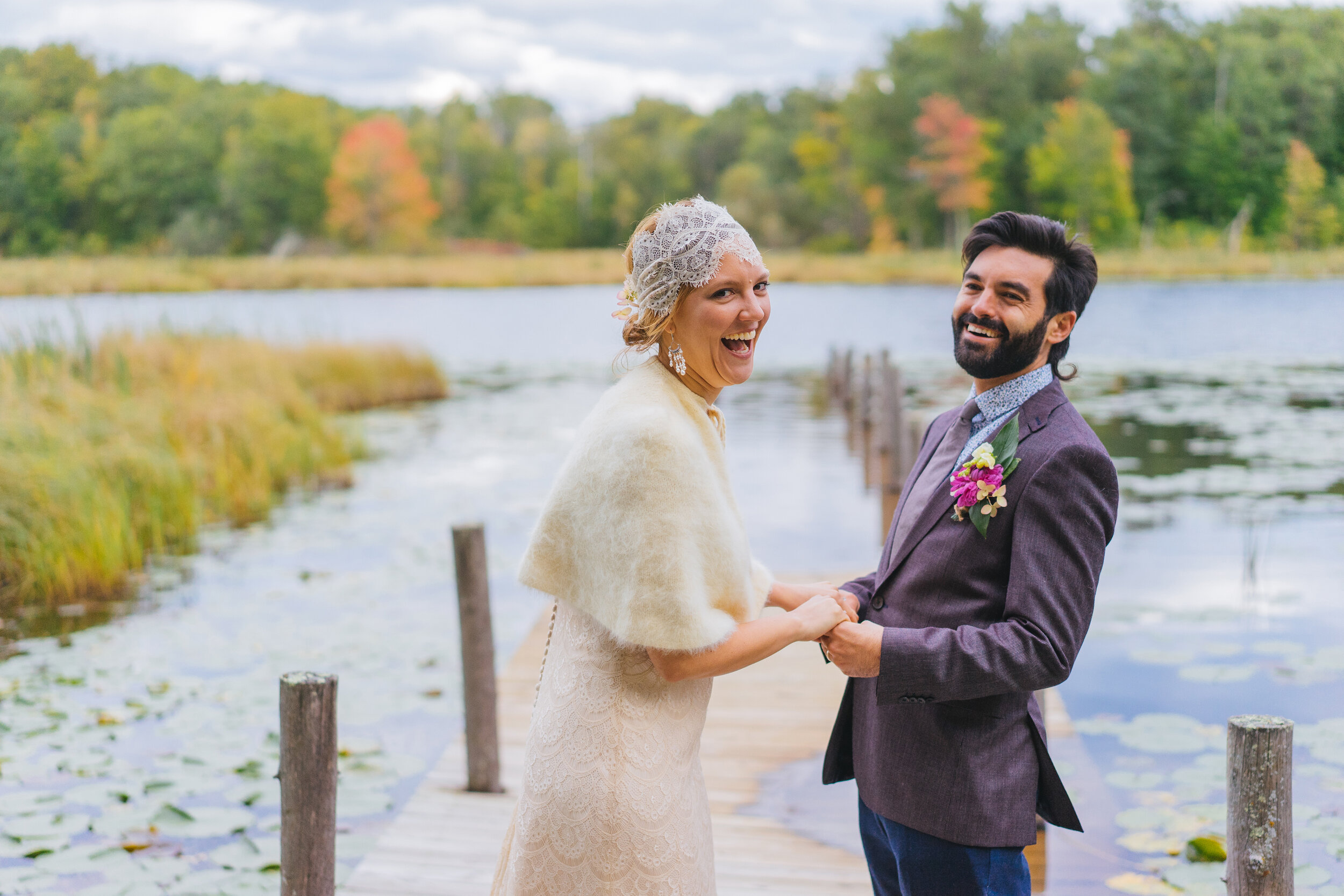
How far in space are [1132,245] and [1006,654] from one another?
18143mm

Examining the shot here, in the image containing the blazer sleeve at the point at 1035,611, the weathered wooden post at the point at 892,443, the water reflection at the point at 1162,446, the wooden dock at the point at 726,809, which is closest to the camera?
the blazer sleeve at the point at 1035,611

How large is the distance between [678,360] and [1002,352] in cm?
59

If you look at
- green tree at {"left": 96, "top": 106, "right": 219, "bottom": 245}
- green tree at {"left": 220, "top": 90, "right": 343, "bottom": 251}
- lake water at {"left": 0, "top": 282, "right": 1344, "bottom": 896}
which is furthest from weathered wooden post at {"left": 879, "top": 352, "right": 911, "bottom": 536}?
green tree at {"left": 220, "top": 90, "right": 343, "bottom": 251}

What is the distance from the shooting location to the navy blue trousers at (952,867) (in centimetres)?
189

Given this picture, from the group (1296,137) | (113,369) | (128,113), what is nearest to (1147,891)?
(1296,137)

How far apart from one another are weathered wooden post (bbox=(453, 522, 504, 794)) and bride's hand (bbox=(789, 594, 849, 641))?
2334 mm

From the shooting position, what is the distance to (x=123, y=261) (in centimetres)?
1567

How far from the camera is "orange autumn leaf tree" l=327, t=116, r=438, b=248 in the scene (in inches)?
1891


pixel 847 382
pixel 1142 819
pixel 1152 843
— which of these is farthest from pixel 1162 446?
pixel 1152 843

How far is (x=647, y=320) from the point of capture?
72.7 inches

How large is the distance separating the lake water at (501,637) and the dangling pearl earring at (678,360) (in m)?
2.39

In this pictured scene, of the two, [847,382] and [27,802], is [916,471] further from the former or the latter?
[847,382]

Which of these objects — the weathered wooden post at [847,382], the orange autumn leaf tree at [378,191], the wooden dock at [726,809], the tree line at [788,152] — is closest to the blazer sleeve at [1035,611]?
the tree line at [788,152]

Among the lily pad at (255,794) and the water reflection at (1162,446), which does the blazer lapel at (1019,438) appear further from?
the water reflection at (1162,446)
